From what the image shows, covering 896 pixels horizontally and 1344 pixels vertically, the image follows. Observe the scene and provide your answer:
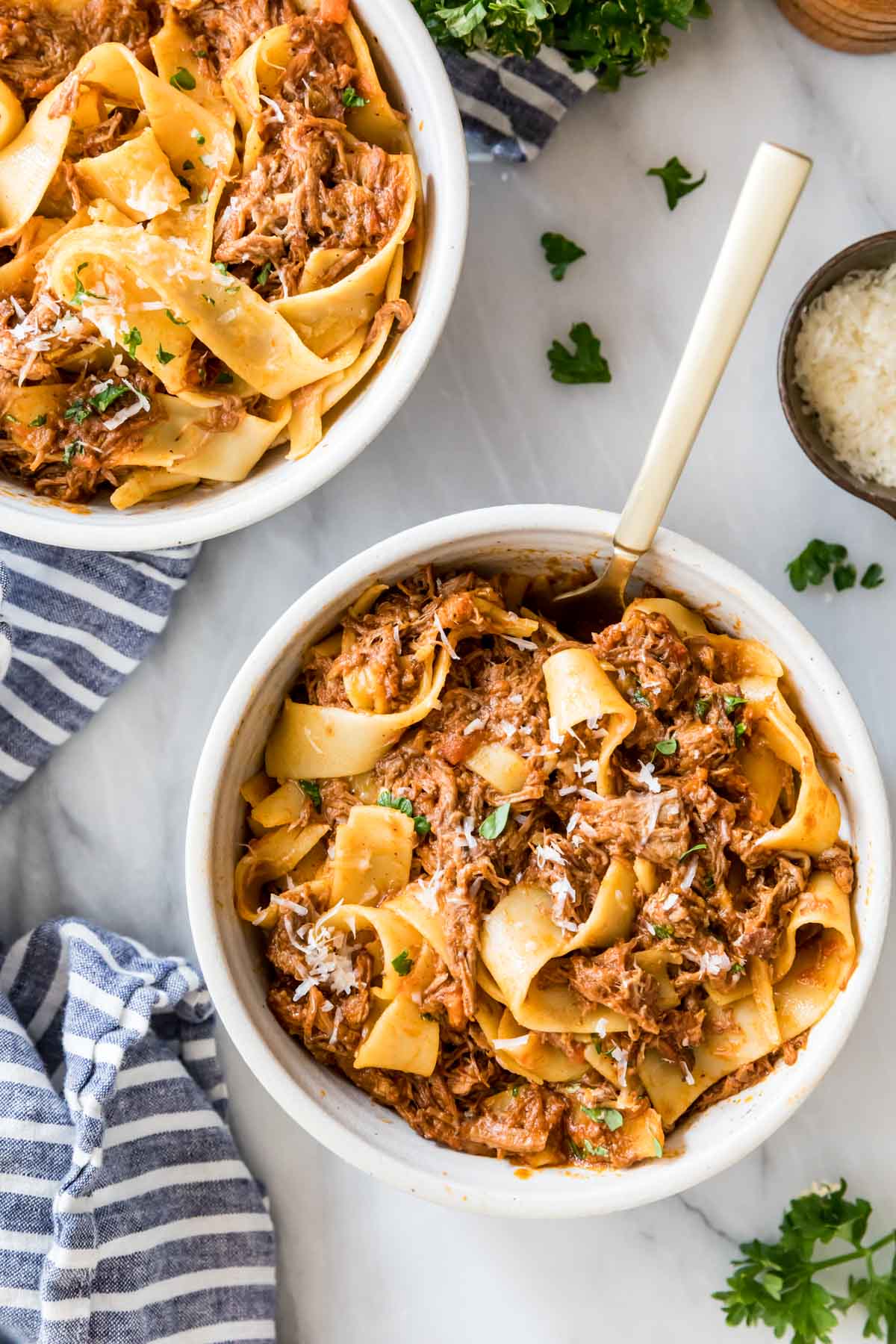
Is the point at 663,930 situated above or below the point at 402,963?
above

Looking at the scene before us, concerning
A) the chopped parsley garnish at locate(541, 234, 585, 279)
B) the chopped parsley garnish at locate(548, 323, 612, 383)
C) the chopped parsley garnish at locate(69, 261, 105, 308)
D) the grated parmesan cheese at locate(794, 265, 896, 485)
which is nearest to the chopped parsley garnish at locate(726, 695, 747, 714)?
the grated parmesan cheese at locate(794, 265, 896, 485)

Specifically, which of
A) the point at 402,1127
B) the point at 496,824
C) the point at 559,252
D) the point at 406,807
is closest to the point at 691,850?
the point at 496,824

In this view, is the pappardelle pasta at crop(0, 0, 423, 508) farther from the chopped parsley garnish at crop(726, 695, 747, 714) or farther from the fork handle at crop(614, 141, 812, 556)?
the chopped parsley garnish at crop(726, 695, 747, 714)

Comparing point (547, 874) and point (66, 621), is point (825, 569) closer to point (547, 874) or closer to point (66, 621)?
point (547, 874)

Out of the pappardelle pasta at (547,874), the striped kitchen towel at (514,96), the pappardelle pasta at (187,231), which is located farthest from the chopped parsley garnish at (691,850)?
the striped kitchen towel at (514,96)

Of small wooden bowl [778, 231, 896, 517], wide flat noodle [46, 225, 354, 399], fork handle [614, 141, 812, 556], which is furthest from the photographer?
small wooden bowl [778, 231, 896, 517]

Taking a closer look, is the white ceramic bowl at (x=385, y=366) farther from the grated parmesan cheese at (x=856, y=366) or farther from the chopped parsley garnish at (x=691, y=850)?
the chopped parsley garnish at (x=691, y=850)

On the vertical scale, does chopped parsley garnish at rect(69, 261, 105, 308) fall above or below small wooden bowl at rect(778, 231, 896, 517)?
below
